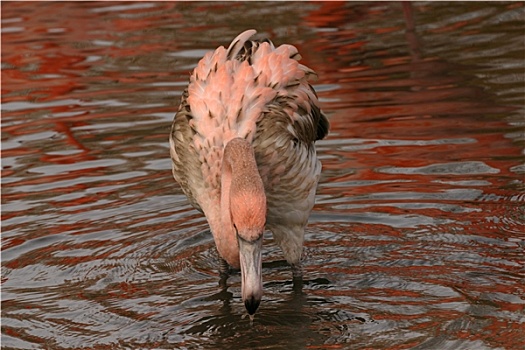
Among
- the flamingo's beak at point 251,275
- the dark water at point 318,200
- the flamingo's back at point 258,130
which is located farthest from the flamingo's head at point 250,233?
the flamingo's back at point 258,130

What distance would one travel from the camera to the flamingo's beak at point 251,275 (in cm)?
520

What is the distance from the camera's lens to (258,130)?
601 centimetres

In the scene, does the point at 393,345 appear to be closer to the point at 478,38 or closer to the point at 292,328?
the point at 292,328

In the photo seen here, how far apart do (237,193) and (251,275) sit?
45 cm

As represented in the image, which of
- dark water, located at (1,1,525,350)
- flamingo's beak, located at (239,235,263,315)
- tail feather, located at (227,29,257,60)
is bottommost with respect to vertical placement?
dark water, located at (1,1,525,350)

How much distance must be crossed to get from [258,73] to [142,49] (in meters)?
6.66

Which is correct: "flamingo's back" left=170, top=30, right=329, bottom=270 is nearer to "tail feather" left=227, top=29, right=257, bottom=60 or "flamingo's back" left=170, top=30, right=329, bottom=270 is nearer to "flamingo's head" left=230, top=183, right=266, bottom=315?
"tail feather" left=227, top=29, right=257, bottom=60

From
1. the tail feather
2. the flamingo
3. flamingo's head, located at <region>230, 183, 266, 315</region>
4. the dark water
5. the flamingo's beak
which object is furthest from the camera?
the tail feather

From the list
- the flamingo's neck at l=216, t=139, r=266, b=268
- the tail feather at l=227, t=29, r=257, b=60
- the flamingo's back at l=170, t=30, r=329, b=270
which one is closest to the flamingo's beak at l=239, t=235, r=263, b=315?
the flamingo's neck at l=216, t=139, r=266, b=268

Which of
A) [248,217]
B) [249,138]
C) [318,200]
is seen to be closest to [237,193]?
[248,217]

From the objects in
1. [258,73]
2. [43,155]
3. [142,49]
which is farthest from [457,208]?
[142,49]

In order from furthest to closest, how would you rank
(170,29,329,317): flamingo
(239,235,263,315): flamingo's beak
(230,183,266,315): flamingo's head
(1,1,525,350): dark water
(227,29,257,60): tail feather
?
(227,29,257,60): tail feather, (170,29,329,317): flamingo, (1,1,525,350): dark water, (239,235,263,315): flamingo's beak, (230,183,266,315): flamingo's head

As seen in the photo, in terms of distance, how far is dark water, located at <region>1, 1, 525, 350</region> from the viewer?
573 centimetres

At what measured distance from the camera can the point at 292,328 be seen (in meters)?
5.67
